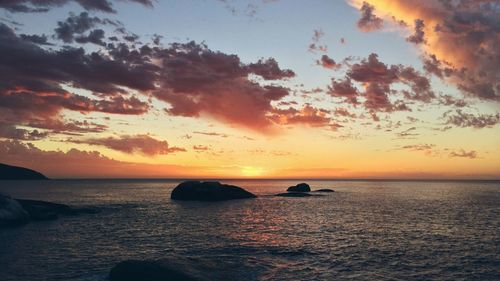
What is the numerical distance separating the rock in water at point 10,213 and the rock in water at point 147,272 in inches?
1701

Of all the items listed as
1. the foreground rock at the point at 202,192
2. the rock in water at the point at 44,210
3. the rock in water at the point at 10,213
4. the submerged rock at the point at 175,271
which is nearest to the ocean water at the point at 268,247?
the submerged rock at the point at 175,271

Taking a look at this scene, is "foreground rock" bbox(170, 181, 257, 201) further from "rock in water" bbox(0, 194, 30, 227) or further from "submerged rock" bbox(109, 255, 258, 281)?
"submerged rock" bbox(109, 255, 258, 281)

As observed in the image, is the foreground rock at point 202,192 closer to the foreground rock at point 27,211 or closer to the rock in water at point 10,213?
the foreground rock at point 27,211

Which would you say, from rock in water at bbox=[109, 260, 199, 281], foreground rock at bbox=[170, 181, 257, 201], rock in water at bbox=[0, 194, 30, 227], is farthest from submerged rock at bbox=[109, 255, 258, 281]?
foreground rock at bbox=[170, 181, 257, 201]

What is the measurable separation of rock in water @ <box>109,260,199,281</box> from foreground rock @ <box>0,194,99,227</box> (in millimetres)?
43742

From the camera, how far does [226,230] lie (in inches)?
2323

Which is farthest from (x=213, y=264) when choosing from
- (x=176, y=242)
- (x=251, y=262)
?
(x=176, y=242)

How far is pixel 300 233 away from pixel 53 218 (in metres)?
46.5

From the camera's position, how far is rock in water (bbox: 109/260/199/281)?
26723 millimetres

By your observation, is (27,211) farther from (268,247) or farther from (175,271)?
(175,271)

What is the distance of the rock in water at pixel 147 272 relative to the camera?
87.7 feet

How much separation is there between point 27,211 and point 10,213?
8082mm

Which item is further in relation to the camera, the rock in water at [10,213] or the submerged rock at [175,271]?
the rock in water at [10,213]

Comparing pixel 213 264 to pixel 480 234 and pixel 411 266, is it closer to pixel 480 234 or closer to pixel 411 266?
pixel 411 266
